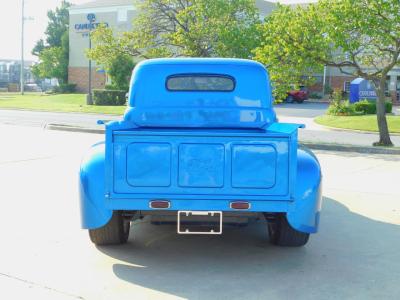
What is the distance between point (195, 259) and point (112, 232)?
847 millimetres

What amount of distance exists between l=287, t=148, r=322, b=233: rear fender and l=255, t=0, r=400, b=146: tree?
11186 millimetres

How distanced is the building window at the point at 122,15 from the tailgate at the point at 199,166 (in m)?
53.2

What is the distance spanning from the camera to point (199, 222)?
4867 mm

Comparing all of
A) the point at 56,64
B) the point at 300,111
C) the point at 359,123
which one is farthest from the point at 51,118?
the point at 56,64

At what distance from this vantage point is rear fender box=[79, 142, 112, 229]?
4926 mm

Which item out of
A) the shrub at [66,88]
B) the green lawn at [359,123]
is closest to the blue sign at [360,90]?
the green lawn at [359,123]

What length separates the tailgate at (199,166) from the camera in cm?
467

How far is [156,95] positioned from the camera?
6020 mm

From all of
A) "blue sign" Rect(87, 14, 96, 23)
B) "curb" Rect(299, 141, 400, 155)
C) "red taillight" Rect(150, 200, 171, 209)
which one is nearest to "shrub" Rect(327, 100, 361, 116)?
"curb" Rect(299, 141, 400, 155)

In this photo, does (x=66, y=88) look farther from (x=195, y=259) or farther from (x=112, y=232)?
(x=195, y=259)

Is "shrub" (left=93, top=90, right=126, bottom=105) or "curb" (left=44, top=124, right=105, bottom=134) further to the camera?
"shrub" (left=93, top=90, right=126, bottom=105)

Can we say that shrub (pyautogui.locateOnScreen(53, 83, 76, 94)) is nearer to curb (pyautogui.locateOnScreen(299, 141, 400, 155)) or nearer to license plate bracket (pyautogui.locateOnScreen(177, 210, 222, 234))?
curb (pyautogui.locateOnScreen(299, 141, 400, 155))

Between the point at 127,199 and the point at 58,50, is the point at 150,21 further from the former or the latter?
the point at 58,50

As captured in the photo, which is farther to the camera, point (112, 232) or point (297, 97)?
point (297, 97)
